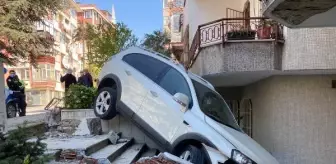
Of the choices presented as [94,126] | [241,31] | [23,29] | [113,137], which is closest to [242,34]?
[241,31]

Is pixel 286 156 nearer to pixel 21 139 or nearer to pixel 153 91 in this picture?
pixel 153 91

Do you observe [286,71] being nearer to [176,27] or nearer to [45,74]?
[176,27]

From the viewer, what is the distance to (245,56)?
975cm

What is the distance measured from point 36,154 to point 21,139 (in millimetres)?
285

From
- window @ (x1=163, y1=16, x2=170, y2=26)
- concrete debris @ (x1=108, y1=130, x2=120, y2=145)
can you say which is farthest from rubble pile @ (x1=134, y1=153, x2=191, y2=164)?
window @ (x1=163, y1=16, x2=170, y2=26)

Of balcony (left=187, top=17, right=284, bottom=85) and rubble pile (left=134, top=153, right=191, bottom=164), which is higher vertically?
balcony (left=187, top=17, right=284, bottom=85)

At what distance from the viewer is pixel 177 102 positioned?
725 centimetres

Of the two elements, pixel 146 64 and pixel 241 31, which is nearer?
pixel 146 64

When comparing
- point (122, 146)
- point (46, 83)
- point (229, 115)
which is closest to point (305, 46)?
point (229, 115)

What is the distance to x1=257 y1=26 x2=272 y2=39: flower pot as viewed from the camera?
31.9 feet

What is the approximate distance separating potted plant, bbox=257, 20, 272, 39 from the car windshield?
2603 mm

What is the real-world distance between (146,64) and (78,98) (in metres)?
3.02

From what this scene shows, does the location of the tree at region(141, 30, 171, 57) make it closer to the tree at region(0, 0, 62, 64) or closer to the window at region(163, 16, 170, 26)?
the window at region(163, 16, 170, 26)

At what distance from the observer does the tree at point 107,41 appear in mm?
21500
